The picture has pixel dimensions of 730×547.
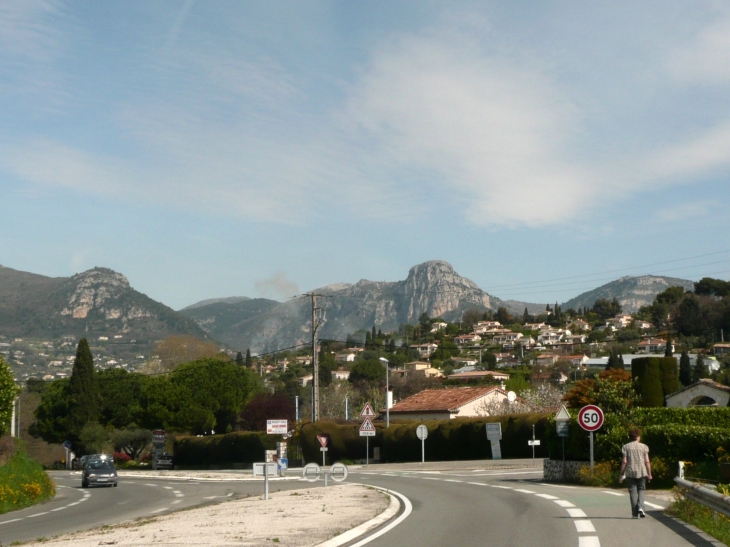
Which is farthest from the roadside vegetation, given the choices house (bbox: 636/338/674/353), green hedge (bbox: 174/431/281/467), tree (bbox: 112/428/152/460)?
house (bbox: 636/338/674/353)

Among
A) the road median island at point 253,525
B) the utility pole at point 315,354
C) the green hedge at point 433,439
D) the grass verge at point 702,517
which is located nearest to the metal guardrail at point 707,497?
the grass verge at point 702,517

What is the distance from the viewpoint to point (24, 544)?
579 inches

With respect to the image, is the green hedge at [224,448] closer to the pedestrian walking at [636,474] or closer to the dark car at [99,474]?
the dark car at [99,474]

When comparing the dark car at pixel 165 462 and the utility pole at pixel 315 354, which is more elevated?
the utility pole at pixel 315 354

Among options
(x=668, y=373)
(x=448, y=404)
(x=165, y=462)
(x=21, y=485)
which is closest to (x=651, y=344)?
(x=448, y=404)

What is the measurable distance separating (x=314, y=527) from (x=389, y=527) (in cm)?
126

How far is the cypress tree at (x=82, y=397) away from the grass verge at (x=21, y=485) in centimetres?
4845

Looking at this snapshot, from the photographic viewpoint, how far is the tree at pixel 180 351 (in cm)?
12381

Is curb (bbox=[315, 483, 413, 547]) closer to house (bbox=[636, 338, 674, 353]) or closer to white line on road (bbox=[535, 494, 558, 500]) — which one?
white line on road (bbox=[535, 494, 558, 500])

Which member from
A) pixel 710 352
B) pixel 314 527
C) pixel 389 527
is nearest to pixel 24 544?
pixel 314 527

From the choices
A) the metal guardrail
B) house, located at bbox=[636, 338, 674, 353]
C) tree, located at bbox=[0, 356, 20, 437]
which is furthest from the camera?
house, located at bbox=[636, 338, 674, 353]

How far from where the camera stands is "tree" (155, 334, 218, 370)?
406ft

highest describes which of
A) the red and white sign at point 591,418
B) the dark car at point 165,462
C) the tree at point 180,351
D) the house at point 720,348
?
the tree at point 180,351

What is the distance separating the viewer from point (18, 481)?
30.1 metres
